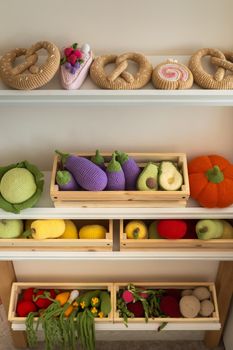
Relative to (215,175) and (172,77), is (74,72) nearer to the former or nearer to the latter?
(172,77)

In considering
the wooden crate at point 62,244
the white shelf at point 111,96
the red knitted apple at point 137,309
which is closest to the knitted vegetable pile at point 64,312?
the red knitted apple at point 137,309

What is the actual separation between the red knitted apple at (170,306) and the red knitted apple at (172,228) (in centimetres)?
47

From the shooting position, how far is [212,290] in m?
Result: 1.94

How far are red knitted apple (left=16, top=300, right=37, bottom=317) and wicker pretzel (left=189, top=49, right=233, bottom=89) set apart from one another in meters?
1.29

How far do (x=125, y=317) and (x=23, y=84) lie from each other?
3.85 feet

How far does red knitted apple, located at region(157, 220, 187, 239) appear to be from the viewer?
5.18 ft

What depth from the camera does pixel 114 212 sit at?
4.88 ft

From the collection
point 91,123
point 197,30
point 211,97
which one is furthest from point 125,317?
point 197,30

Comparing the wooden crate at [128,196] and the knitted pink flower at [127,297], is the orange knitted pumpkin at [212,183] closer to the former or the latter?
the wooden crate at [128,196]

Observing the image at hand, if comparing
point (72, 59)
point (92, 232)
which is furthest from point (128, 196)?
point (72, 59)

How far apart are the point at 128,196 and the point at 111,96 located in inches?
15.7

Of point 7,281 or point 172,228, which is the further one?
point 7,281

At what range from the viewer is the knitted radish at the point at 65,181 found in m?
1.39

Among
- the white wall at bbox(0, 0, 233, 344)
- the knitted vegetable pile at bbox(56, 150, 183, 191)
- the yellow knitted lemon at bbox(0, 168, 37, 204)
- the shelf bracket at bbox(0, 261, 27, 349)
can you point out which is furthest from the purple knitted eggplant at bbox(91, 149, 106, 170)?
the shelf bracket at bbox(0, 261, 27, 349)
